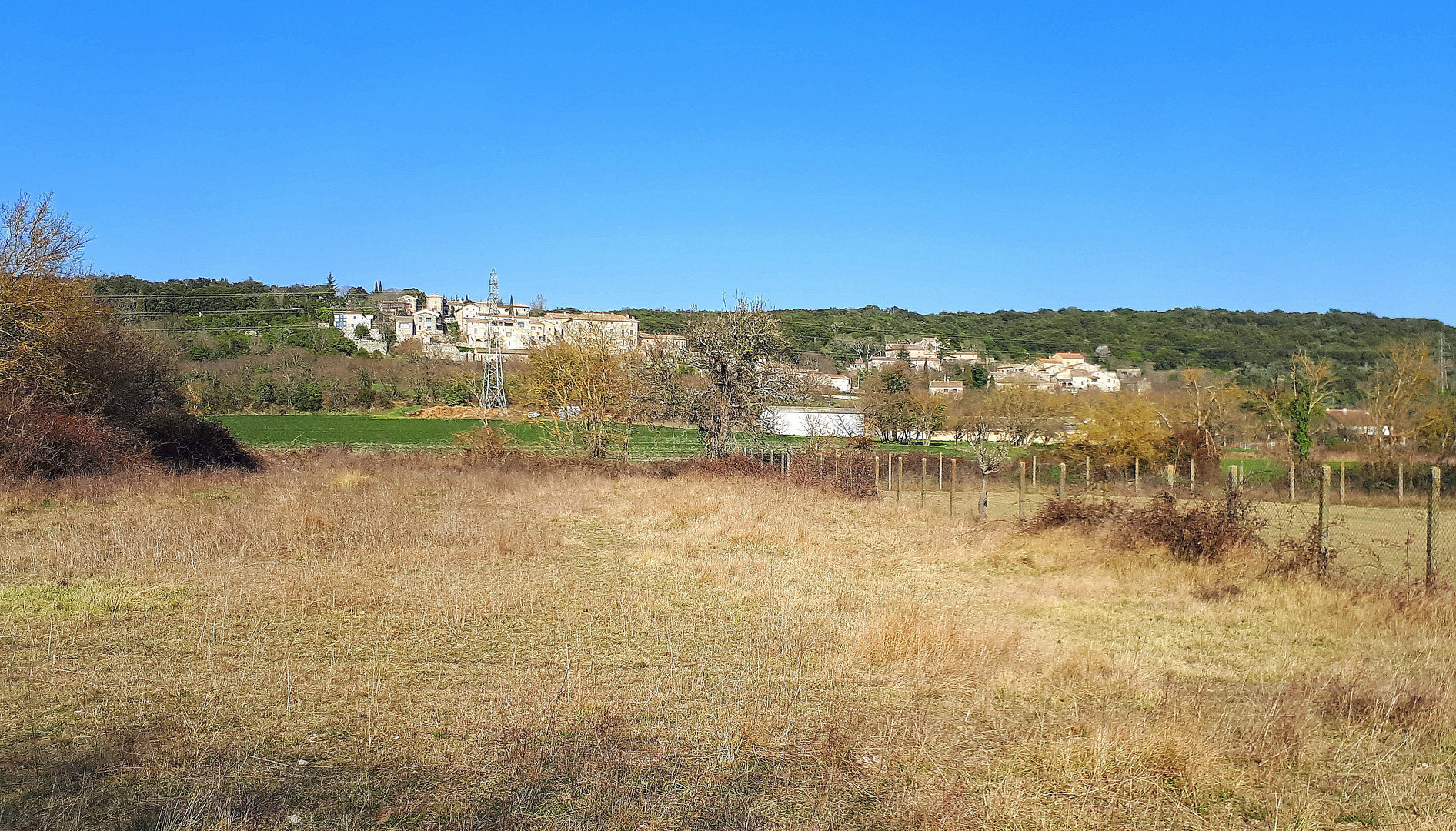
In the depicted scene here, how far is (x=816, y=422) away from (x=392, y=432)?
82.8ft

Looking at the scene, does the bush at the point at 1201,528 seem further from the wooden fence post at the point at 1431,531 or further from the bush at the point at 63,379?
the bush at the point at 63,379

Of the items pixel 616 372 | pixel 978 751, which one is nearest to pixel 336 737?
pixel 978 751

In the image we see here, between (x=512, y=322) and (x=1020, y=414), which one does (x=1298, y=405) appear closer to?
(x=1020, y=414)

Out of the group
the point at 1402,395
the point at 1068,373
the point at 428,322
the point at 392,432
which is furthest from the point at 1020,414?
the point at 428,322

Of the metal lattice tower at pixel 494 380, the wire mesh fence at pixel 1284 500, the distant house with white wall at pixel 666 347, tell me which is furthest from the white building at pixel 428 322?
the wire mesh fence at pixel 1284 500

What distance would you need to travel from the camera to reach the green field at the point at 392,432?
37000 mm

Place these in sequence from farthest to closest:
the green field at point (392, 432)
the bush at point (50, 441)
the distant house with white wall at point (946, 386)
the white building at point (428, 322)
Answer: the white building at point (428, 322), the distant house with white wall at point (946, 386), the green field at point (392, 432), the bush at point (50, 441)

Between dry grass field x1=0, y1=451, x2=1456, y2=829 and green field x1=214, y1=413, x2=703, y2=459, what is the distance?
64.9ft

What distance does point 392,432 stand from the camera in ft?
165

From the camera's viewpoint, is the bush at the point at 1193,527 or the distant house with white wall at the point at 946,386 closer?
the bush at the point at 1193,527

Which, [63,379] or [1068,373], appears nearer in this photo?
[63,379]

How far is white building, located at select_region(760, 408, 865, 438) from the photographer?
3256 cm

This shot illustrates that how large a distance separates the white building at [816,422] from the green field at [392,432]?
3.41 metres

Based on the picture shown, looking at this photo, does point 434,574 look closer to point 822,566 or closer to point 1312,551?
point 822,566
